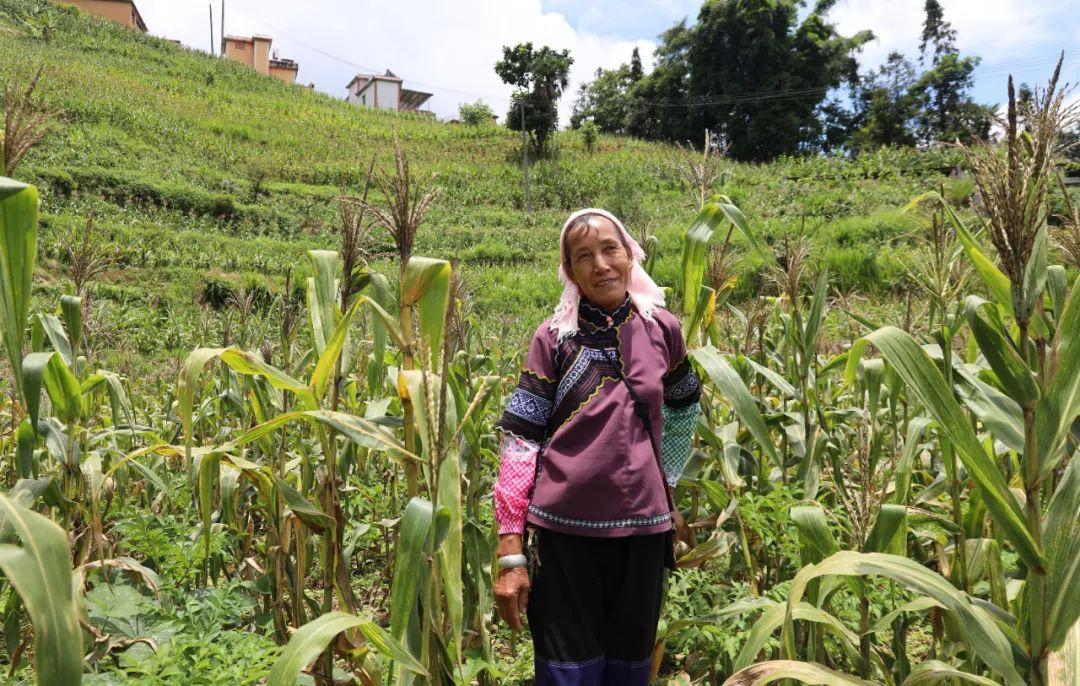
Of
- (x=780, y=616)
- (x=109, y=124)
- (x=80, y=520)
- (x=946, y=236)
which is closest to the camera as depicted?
(x=780, y=616)

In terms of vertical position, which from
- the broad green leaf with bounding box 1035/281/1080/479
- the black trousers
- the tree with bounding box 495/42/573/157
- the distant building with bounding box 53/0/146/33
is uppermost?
the distant building with bounding box 53/0/146/33

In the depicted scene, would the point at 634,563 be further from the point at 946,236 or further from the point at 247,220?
the point at 247,220

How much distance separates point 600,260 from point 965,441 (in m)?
0.87

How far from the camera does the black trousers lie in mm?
1583

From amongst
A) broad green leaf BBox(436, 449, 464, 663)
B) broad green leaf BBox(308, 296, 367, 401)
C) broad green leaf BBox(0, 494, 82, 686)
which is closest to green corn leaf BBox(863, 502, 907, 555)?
broad green leaf BBox(436, 449, 464, 663)

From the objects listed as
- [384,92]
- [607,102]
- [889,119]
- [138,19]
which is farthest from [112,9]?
[889,119]

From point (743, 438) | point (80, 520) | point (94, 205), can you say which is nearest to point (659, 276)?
point (743, 438)

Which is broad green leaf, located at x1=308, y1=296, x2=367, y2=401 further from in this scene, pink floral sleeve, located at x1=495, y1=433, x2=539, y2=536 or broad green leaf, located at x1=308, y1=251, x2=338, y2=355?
pink floral sleeve, located at x1=495, y1=433, x2=539, y2=536

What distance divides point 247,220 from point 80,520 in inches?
675

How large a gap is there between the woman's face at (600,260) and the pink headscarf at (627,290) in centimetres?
3

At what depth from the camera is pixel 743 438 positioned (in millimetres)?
2432

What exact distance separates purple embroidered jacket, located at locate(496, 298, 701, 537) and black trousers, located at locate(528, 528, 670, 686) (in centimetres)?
7

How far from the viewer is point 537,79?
2727 cm

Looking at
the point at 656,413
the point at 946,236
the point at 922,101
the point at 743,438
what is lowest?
the point at 743,438
